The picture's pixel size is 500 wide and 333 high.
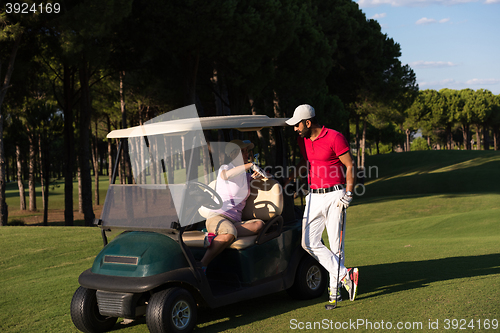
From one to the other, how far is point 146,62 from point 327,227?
14.4 m

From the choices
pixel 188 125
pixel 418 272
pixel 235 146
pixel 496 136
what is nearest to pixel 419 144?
pixel 496 136

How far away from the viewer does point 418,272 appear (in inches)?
249

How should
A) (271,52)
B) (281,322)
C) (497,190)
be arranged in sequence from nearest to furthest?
(281,322) < (271,52) < (497,190)

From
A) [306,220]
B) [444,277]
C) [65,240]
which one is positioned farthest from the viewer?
[65,240]

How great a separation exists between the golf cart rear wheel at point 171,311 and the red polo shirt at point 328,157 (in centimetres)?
186

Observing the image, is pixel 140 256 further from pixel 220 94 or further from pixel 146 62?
pixel 220 94

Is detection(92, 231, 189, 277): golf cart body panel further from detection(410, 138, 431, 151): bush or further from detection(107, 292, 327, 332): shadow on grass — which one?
detection(410, 138, 431, 151): bush

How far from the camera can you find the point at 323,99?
2983 centimetres

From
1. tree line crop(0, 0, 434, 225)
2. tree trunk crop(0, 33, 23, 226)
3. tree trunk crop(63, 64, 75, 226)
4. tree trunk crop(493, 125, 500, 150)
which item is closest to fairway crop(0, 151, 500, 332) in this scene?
tree trunk crop(0, 33, 23, 226)

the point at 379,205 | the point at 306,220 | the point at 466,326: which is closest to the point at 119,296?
the point at 306,220

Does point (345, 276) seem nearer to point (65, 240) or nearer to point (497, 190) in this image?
point (65, 240)

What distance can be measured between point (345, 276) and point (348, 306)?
13.4 inches

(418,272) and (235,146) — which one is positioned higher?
(235,146)

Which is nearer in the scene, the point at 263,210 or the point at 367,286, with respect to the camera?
the point at 263,210
